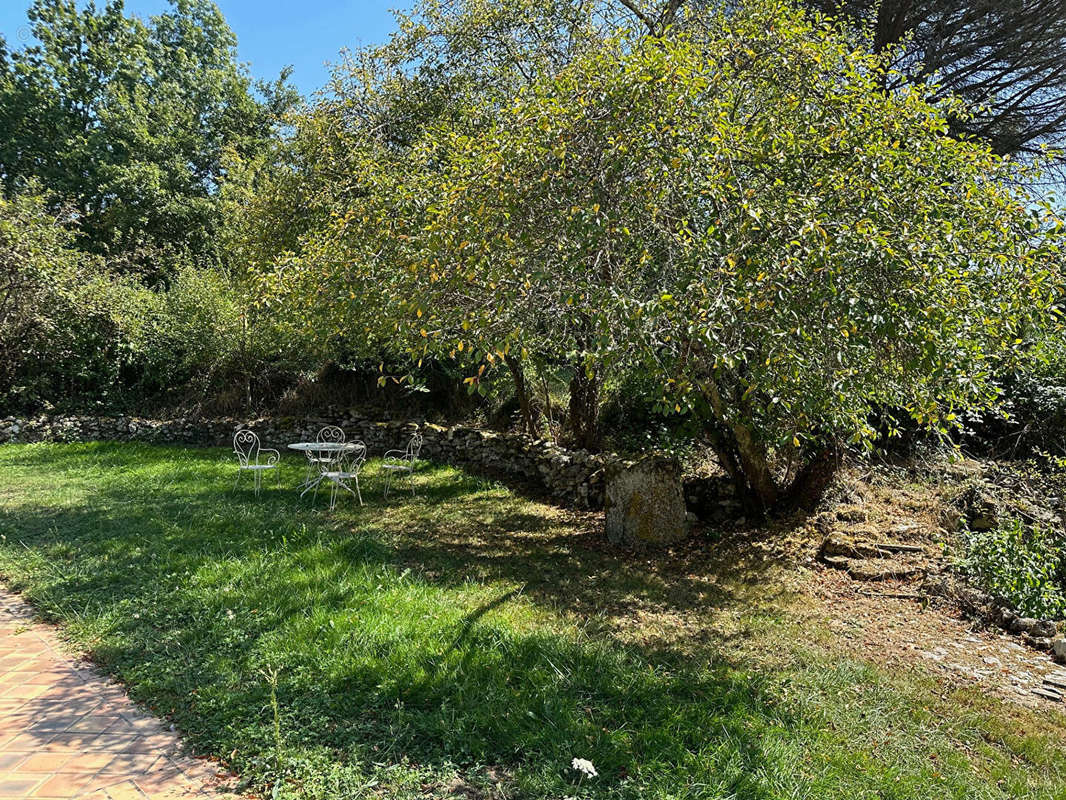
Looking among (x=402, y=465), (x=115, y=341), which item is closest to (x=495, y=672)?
(x=402, y=465)

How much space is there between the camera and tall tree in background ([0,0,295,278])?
61.4 ft

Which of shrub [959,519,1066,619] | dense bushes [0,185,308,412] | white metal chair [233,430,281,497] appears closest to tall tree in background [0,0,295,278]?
dense bushes [0,185,308,412]

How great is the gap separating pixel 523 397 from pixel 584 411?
1.10m

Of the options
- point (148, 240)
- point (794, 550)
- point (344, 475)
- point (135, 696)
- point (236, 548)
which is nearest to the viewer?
point (135, 696)

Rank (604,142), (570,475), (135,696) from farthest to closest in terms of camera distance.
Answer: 1. (570,475)
2. (604,142)
3. (135,696)

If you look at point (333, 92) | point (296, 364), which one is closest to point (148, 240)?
point (296, 364)

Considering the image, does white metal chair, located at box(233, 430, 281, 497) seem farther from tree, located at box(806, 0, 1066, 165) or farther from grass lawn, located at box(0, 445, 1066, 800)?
tree, located at box(806, 0, 1066, 165)

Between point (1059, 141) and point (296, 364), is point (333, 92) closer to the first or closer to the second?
point (296, 364)

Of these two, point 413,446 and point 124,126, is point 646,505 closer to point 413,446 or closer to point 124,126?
point 413,446

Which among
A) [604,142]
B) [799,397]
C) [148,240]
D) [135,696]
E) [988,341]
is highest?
[148,240]

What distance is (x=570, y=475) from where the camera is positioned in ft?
28.2

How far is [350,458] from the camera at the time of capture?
419 inches

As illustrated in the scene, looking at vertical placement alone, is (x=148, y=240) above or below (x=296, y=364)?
above

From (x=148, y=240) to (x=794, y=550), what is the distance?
19.1 m
